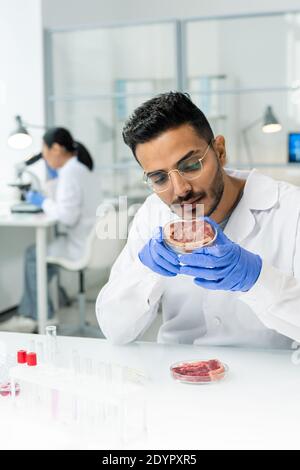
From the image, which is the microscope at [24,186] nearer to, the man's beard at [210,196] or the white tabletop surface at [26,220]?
the white tabletop surface at [26,220]

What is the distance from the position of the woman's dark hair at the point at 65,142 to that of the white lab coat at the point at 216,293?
2.16m

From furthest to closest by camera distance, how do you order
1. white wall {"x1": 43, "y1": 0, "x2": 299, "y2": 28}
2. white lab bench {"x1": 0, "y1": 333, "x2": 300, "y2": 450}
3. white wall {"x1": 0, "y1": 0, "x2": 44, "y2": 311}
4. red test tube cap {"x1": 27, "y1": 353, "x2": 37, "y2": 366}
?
white wall {"x1": 43, "y1": 0, "x2": 299, "y2": 28}, white wall {"x1": 0, "y1": 0, "x2": 44, "y2": 311}, red test tube cap {"x1": 27, "y1": 353, "x2": 37, "y2": 366}, white lab bench {"x1": 0, "y1": 333, "x2": 300, "y2": 450}

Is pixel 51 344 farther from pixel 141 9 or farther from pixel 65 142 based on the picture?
pixel 141 9

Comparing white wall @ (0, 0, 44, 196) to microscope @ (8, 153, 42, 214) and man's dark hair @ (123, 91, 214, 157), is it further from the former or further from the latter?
man's dark hair @ (123, 91, 214, 157)

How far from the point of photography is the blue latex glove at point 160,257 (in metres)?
1.16

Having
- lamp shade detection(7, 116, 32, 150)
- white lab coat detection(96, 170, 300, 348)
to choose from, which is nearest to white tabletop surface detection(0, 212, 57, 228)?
lamp shade detection(7, 116, 32, 150)

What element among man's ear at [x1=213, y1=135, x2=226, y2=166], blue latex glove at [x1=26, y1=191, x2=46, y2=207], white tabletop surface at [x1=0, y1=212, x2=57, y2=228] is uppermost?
man's ear at [x1=213, y1=135, x2=226, y2=166]

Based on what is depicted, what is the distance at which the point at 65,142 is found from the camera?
359 cm

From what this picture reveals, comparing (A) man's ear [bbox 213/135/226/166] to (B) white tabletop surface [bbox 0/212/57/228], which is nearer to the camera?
(A) man's ear [bbox 213/135/226/166]

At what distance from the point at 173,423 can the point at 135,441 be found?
8cm

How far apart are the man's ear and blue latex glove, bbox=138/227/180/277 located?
12.9 inches

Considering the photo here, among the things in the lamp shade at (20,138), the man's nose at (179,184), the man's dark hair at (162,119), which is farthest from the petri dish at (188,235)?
the lamp shade at (20,138)

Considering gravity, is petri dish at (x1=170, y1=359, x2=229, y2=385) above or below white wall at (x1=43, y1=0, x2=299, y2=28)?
below

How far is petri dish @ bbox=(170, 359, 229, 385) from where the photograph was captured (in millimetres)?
1088
